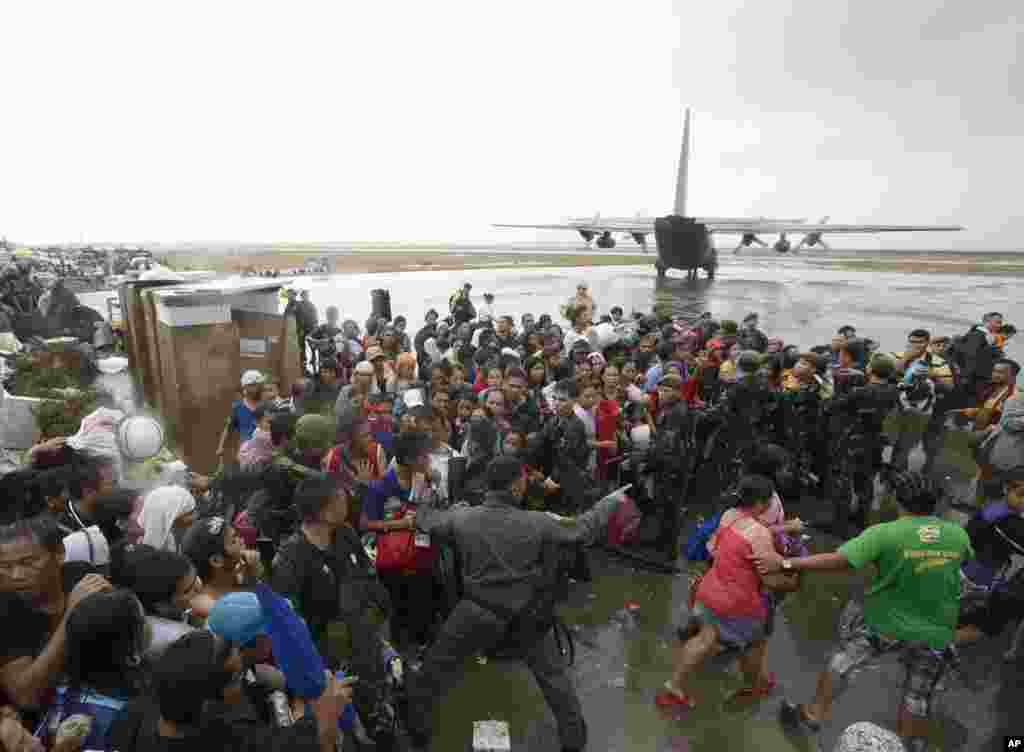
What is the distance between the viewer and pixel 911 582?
9.04ft

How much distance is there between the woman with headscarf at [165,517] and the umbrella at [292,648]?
106 centimetres

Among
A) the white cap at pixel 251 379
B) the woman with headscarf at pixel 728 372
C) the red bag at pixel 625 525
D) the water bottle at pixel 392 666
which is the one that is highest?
the white cap at pixel 251 379

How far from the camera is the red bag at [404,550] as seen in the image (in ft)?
11.4

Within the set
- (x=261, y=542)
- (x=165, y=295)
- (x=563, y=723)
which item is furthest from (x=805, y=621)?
(x=165, y=295)

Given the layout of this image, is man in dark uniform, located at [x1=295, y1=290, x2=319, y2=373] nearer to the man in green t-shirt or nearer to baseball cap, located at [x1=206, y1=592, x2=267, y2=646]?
baseball cap, located at [x1=206, y1=592, x2=267, y2=646]

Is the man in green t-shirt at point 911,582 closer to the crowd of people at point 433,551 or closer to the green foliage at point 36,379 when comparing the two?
the crowd of people at point 433,551

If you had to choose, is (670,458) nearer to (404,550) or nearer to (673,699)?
(673,699)

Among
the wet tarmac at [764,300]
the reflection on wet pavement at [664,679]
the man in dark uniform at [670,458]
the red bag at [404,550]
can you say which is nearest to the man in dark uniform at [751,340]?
the reflection on wet pavement at [664,679]

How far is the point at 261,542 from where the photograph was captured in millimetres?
3590

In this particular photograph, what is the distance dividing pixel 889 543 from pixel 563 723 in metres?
1.83

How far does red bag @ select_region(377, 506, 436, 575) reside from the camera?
11.4ft

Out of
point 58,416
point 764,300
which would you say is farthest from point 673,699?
point 764,300

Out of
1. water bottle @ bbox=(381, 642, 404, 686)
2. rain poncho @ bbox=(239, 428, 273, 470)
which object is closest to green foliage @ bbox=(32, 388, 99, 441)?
rain poncho @ bbox=(239, 428, 273, 470)

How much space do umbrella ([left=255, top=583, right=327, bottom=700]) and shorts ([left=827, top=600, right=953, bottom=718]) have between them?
263 cm
